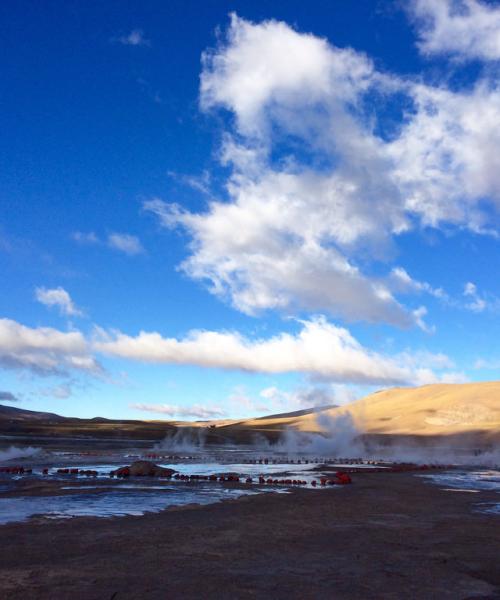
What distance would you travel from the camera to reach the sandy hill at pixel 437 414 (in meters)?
93.2

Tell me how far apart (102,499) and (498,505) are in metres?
15.2

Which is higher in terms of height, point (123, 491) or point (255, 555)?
point (123, 491)

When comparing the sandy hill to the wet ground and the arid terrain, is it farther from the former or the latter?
the wet ground

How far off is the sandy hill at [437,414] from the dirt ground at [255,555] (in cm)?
7008

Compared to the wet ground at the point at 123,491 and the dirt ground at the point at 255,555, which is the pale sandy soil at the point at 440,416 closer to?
the wet ground at the point at 123,491

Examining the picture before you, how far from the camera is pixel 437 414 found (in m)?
108

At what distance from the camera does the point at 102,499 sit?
2133 centimetres

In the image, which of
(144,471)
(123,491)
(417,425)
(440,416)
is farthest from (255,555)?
(440,416)

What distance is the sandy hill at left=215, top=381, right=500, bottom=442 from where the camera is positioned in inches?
3669

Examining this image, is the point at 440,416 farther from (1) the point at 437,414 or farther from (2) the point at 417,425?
(2) the point at 417,425

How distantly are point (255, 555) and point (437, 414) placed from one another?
104m

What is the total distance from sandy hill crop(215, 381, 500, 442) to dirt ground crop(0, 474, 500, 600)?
70.1 metres

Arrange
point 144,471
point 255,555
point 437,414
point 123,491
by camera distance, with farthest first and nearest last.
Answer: point 437,414
point 144,471
point 123,491
point 255,555

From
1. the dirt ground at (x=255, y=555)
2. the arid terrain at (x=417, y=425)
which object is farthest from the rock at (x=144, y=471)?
the arid terrain at (x=417, y=425)
